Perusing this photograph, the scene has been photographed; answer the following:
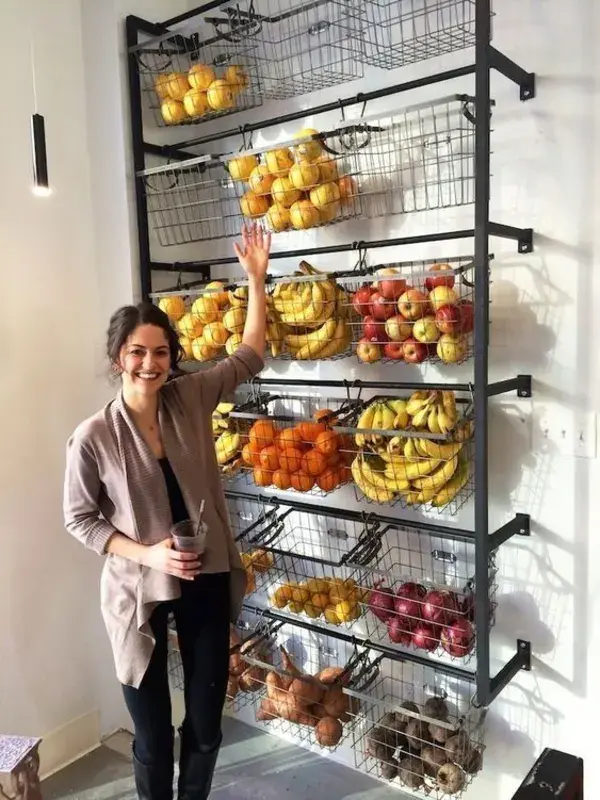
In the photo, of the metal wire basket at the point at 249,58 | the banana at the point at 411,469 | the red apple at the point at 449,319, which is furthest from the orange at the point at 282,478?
the metal wire basket at the point at 249,58

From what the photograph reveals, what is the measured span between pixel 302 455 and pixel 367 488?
21 centimetres

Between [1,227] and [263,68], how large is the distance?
0.99 m

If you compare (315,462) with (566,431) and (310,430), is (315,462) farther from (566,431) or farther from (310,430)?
(566,431)

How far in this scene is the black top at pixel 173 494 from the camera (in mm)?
1787

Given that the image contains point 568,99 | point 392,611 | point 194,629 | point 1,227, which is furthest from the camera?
point 1,227

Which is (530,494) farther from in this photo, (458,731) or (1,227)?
(1,227)

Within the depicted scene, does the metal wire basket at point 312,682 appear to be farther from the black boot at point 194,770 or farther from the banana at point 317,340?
the banana at point 317,340

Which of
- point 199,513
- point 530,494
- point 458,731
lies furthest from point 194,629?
point 530,494

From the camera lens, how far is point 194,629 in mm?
1854

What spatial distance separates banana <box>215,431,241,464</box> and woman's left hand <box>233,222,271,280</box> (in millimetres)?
531

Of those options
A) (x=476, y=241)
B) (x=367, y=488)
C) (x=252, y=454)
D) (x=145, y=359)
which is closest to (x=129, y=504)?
(x=145, y=359)

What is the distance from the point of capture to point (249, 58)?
7.64 feet

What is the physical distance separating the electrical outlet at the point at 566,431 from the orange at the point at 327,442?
0.54 m

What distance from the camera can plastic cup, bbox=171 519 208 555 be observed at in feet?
5.43
